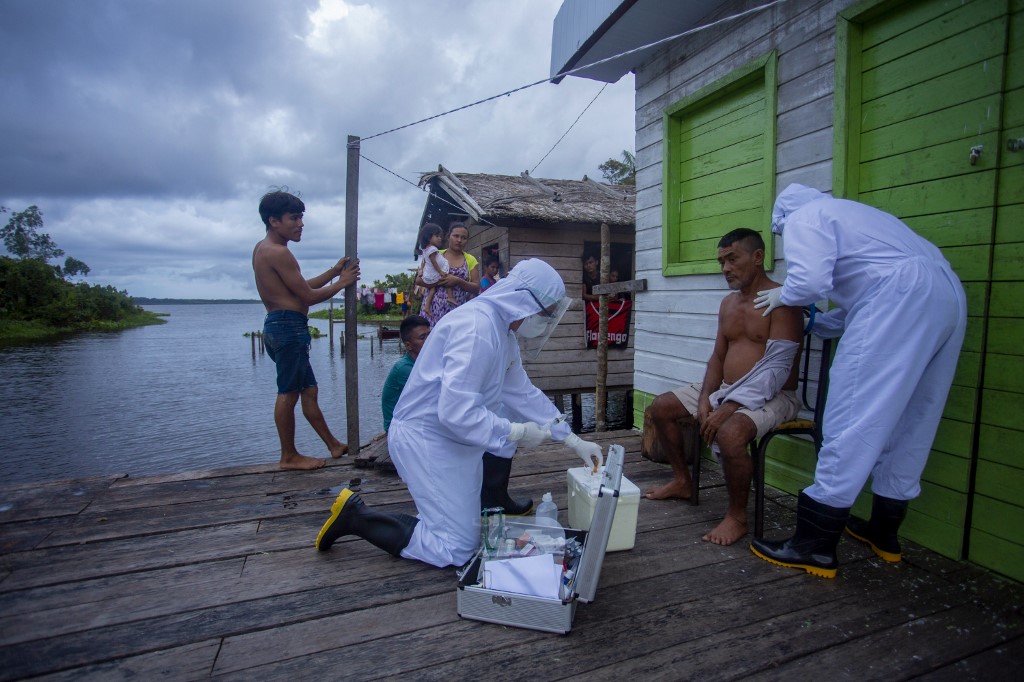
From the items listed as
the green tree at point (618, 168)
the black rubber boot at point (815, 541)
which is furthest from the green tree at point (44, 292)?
the black rubber boot at point (815, 541)

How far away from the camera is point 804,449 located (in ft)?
10.9

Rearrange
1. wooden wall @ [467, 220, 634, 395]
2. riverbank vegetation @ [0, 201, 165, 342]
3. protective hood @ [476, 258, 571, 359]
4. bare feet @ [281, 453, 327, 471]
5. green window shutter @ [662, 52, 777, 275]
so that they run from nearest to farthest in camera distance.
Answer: protective hood @ [476, 258, 571, 359] < green window shutter @ [662, 52, 777, 275] < bare feet @ [281, 453, 327, 471] < wooden wall @ [467, 220, 634, 395] < riverbank vegetation @ [0, 201, 165, 342]

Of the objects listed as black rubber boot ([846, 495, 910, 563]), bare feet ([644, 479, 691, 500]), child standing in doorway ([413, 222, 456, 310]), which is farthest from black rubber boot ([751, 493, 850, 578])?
child standing in doorway ([413, 222, 456, 310])

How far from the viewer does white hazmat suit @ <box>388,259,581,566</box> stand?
2.39 metres

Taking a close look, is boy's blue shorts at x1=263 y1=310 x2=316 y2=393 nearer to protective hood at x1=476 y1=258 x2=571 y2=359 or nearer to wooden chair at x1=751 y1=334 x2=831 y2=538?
protective hood at x1=476 y1=258 x2=571 y2=359

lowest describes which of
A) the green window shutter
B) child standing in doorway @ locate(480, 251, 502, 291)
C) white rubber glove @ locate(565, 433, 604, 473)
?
white rubber glove @ locate(565, 433, 604, 473)

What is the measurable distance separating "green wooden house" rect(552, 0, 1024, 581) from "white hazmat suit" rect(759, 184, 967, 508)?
0.26 metres

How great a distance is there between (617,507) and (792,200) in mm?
1786

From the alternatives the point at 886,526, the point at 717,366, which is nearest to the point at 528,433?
the point at 717,366

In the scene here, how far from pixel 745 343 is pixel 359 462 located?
2.84 m

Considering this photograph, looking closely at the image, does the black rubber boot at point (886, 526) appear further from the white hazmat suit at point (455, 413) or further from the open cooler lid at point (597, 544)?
the white hazmat suit at point (455, 413)

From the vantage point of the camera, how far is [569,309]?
912 cm

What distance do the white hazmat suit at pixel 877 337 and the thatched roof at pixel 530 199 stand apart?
6.21 meters

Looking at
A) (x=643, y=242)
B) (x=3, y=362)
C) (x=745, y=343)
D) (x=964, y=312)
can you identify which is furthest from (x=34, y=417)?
(x=964, y=312)
